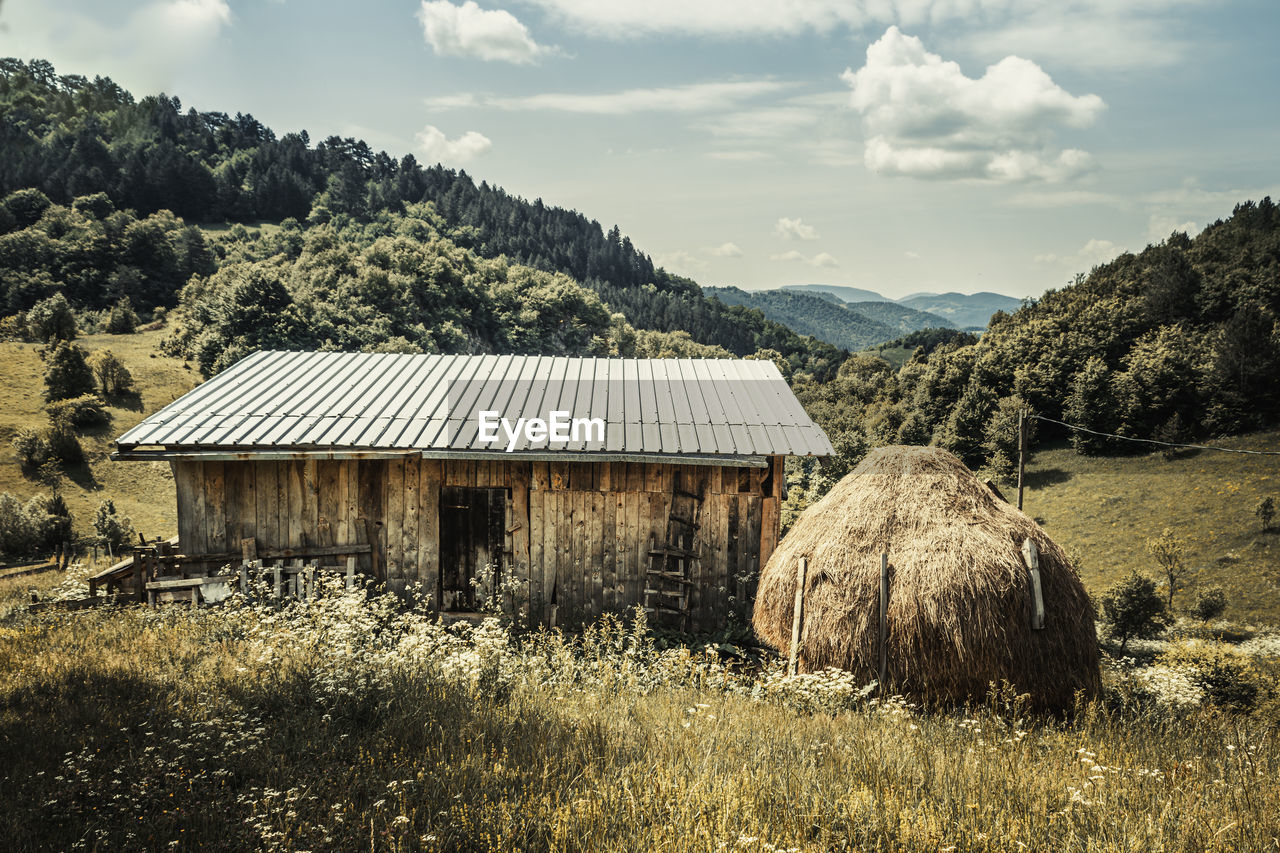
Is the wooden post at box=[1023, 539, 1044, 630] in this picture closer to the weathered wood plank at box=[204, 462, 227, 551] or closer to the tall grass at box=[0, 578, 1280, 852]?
the tall grass at box=[0, 578, 1280, 852]

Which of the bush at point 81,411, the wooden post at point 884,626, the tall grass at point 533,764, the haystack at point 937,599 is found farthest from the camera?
the bush at point 81,411

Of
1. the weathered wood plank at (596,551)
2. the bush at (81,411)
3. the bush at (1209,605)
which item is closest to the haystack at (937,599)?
the weathered wood plank at (596,551)

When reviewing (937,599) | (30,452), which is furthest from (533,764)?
(30,452)

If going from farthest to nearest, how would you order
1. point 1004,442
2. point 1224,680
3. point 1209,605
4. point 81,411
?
point 1004,442 → point 81,411 → point 1209,605 → point 1224,680

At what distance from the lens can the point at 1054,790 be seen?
427 cm

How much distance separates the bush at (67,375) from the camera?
36625 mm

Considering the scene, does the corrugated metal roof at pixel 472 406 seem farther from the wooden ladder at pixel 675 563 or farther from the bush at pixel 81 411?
the bush at pixel 81 411

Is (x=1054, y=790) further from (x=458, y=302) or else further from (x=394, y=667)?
(x=458, y=302)

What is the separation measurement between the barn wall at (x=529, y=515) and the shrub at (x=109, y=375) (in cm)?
3906

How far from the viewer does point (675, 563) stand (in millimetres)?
10406

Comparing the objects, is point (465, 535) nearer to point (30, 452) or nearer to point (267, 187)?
point (30, 452)

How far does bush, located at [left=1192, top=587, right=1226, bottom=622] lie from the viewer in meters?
24.5

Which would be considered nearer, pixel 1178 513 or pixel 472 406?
pixel 472 406
